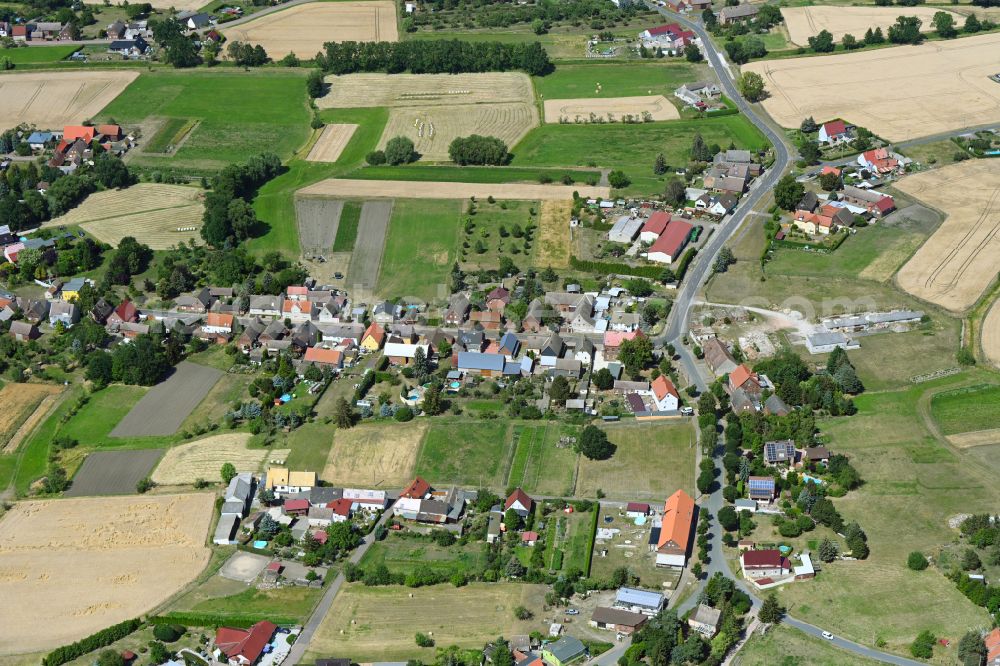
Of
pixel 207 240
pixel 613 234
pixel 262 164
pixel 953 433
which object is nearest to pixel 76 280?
pixel 207 240

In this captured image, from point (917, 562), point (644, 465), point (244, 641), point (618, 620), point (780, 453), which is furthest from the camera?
point (644, 465)

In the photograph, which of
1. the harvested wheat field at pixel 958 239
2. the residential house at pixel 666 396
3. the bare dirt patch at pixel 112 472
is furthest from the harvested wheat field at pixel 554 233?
the bare dirt patch at pixel 112 472

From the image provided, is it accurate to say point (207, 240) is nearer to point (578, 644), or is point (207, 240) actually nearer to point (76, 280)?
point (76, 280)

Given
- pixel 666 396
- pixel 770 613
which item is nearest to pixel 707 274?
pixel 666 396

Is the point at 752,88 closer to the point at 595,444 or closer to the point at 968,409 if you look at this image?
the point at 968,409

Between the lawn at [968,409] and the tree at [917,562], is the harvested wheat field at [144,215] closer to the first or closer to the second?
the lawn at [968,409]

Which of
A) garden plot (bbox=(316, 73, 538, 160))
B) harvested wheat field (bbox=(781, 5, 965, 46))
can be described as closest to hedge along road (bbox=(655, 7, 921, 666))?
harvested wheat field (bbox=(781, 5, 965, 46))
